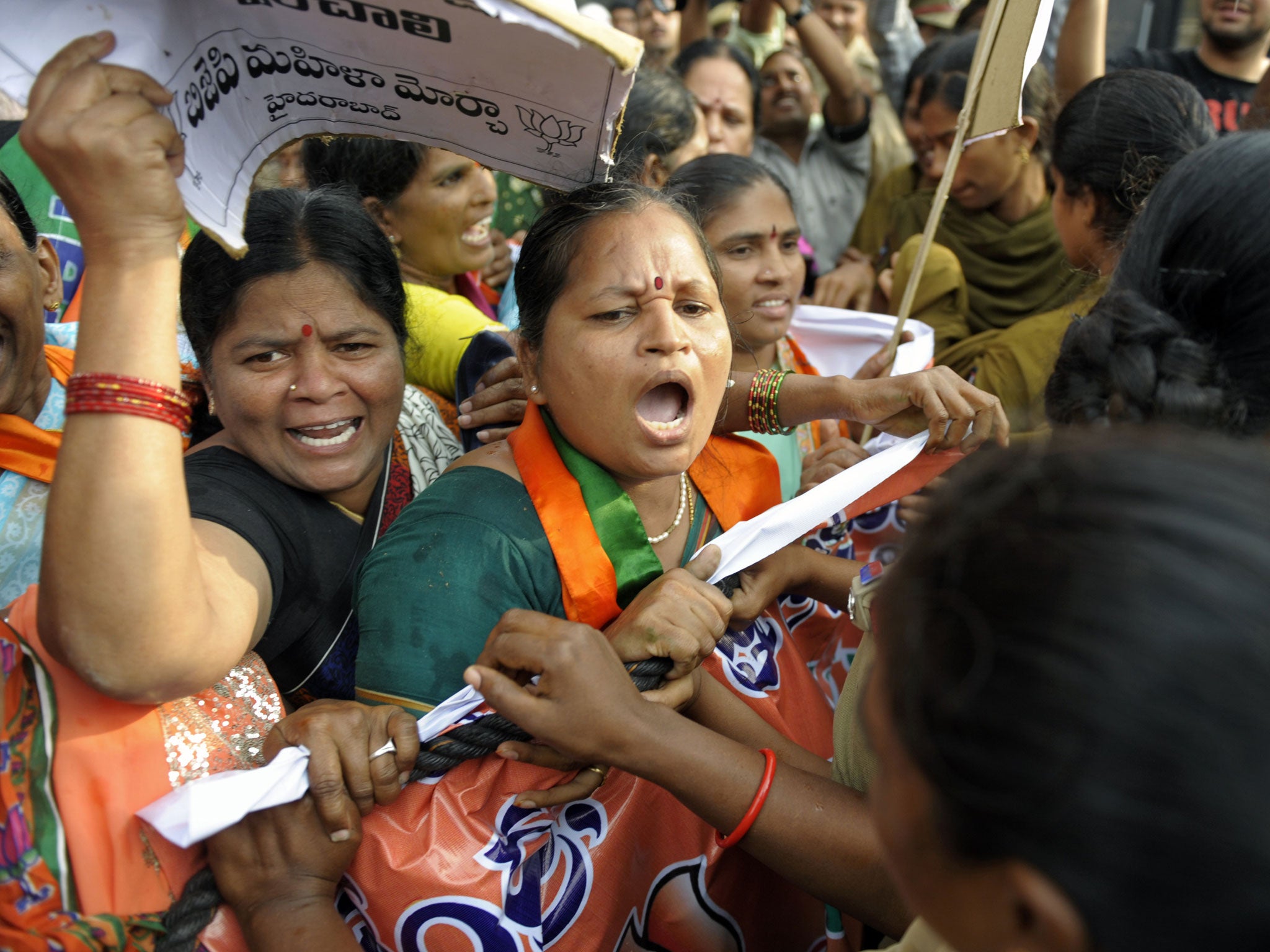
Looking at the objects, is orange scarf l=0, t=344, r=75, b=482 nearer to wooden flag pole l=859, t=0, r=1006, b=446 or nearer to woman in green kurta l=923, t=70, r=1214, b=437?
wooden flag pole l=859, t=0, r=1006, b=446

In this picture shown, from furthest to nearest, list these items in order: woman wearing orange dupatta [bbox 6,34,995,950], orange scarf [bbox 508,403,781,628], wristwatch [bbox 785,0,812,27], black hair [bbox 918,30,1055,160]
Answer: wristwatch [bbox 785,0,812,27]
black hair [bbox 918,30,1055,160]
orange scarf [bbox 508,403,781,628]
woman wearing orange dupatta [bbox 6,34,995,950]

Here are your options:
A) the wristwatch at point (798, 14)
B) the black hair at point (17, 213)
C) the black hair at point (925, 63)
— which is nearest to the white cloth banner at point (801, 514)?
the black hair at point (17, 213)

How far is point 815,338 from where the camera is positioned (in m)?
3.44

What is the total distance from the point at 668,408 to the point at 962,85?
297cm

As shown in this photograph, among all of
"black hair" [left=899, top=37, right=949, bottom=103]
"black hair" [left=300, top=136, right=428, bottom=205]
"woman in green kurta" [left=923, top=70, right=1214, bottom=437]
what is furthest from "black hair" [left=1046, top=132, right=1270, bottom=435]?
"black hair" [left=899, top=37, right=949, bottom=103]

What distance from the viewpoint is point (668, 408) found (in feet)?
6.20

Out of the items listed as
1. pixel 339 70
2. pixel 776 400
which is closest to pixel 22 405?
pixel 339 70

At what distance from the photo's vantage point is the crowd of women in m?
0.72

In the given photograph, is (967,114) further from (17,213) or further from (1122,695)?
(17,213)

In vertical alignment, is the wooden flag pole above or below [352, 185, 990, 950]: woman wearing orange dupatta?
above

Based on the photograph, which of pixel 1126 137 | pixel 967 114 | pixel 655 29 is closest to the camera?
pixel 967 114

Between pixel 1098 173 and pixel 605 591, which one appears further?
pixel 1098 173

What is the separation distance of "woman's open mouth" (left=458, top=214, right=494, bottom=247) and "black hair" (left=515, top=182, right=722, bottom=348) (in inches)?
48.8

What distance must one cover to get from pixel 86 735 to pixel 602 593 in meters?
0.82
